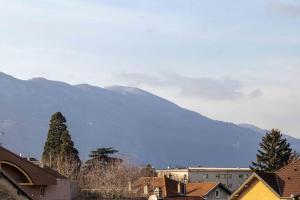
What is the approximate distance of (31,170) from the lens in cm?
6234

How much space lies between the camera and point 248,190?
59875 millimetres

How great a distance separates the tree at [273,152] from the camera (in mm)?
92062

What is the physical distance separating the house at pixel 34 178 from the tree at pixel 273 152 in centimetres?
3166

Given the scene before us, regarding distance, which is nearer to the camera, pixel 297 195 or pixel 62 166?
pixel 297 195

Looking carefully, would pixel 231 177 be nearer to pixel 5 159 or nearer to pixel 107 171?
pixel 107 171

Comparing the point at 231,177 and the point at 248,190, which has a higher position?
the point at 231,177

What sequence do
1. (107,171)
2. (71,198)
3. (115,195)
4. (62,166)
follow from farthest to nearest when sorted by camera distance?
(107,171)
(62,166)
(115,195)
(71,198)

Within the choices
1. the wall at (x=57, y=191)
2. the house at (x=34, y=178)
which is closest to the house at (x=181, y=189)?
the wall at (x=57, y=191)

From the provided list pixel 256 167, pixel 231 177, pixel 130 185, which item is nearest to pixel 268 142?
pixel 256 167

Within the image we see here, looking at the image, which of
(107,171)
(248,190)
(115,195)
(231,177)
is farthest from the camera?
(231,177)

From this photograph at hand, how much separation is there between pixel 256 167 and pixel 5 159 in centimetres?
4506

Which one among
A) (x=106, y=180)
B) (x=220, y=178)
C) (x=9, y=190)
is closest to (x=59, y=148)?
(x=106, y=180)

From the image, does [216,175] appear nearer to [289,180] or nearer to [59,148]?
[59,148]

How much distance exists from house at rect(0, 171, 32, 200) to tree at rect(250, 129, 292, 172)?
6370 centimetres
